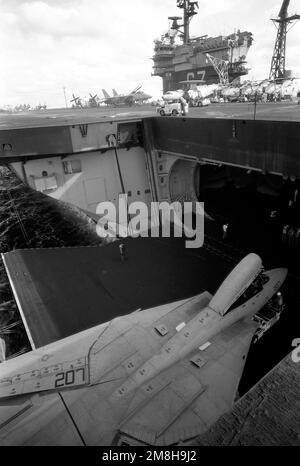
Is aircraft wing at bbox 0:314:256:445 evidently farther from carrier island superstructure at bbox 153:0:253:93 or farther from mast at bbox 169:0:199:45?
mast at bbox 169:0:199:45

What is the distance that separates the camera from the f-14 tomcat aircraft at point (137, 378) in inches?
406

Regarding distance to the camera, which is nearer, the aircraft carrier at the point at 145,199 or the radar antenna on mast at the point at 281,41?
the aircraft carrier at the point at 145,199

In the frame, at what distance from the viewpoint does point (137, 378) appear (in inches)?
473

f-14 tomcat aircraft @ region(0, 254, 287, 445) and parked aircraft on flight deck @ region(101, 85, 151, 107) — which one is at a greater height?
parked aircraft on flight deck @ region(101, 85, 151, 107)

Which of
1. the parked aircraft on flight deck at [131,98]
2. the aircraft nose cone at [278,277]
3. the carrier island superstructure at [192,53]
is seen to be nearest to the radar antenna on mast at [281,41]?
the carrier island superstructure at [192,53]

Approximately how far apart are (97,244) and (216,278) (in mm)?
12809

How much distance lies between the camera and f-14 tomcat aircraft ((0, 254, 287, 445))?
10305 millimetres

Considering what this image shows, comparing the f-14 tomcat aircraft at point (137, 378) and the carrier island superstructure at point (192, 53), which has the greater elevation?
the carrier island superstructure at point (192, 53)

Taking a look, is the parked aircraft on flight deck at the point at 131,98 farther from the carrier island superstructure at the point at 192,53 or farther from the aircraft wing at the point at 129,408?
the aircraft wing at the point at 129,408

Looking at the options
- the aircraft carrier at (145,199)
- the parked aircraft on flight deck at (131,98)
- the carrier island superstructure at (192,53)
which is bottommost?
the aircraft carrier at (145,199)

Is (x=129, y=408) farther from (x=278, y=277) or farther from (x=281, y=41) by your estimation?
(x=281, y=41)

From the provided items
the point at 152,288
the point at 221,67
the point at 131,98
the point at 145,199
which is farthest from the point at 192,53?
the point at 152,288

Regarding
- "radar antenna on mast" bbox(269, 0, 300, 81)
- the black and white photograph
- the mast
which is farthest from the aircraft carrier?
the mast
